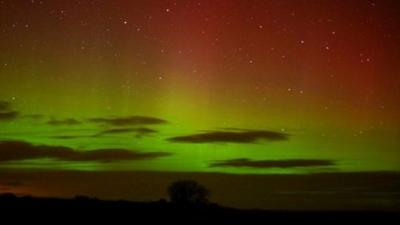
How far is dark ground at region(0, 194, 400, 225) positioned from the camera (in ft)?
109

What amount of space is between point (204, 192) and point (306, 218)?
21547 millimetres

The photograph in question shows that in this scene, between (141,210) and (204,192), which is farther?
(204,192)

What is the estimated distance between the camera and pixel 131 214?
37375 millimetres

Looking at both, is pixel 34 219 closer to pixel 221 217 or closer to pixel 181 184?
pixel 221 217

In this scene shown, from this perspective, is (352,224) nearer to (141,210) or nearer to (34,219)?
(141,210)

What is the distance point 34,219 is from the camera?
31562 mm

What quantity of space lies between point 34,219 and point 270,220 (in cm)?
1373

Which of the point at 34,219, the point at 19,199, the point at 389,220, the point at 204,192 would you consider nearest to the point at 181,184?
the point at 204,192

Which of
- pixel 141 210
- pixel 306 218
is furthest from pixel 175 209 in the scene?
pixel 306 218

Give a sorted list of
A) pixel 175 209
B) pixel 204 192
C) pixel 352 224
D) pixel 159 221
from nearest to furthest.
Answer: pixel 159 221 → pixel 352 224 → pixel 175 209 → pixel 204 192

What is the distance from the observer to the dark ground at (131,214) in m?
33.3

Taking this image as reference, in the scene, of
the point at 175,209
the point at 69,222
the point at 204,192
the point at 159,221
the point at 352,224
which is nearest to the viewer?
the point at 69,222

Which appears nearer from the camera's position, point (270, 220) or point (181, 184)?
point (270, 220)

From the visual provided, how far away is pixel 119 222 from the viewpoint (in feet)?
106
